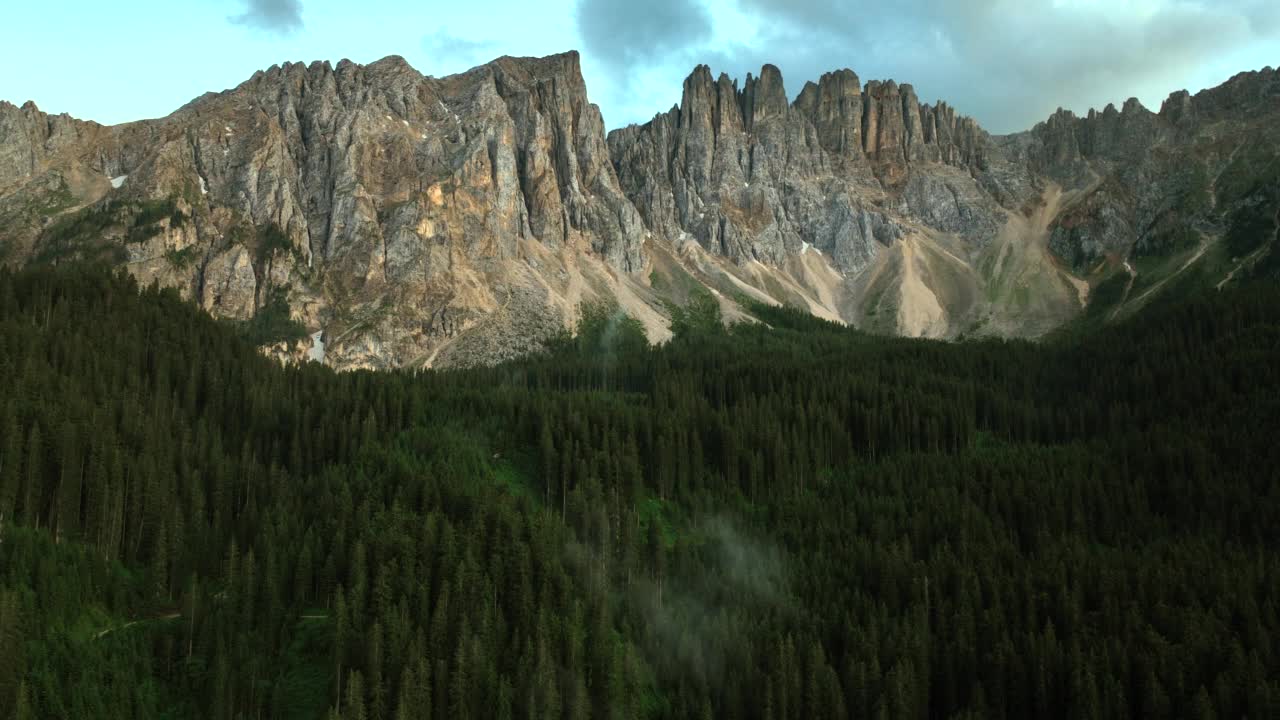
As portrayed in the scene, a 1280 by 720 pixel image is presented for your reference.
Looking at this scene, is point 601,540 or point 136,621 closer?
point 136,621

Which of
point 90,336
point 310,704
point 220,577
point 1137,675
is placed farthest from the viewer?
point 90,336

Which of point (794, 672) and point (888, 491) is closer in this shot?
point (794, 672)

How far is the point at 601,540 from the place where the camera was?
373 ft

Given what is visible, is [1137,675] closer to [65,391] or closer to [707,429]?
[707,429]

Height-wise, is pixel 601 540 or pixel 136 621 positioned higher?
pixel 601 540

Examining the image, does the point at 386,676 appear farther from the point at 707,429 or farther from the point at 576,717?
the point at 707,429

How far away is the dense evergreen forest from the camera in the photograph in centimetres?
7744

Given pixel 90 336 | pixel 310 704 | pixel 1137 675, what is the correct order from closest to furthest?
pixel 310 704 → pixel 1137 675 → pixel 90 336

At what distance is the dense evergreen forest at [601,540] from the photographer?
7744 cm

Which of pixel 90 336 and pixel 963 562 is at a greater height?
pixel 90 336

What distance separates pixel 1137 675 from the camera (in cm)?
8125

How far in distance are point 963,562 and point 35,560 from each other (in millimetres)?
94395

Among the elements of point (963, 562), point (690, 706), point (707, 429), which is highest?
point (707, 429)

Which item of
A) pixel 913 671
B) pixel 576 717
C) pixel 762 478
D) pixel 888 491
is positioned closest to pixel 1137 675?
pixel 913 671
